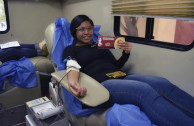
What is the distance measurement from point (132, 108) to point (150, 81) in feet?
1.12

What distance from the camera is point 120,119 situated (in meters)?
0.97

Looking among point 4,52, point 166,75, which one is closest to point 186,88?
point 166,75

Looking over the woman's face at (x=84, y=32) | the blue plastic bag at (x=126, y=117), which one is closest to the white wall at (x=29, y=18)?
the woman's face at (x=84, y=32)

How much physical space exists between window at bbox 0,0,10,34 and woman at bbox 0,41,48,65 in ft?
1.80

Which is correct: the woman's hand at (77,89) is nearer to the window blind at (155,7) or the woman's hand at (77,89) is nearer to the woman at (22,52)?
the window blind at (155,7)

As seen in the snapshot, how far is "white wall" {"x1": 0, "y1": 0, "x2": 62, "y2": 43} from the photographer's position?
8.72 ft

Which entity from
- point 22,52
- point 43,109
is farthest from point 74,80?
point 22,52

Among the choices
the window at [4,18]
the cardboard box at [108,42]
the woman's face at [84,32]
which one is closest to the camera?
the cardboard box at [108,42]

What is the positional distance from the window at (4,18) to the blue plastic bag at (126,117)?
2.40 m

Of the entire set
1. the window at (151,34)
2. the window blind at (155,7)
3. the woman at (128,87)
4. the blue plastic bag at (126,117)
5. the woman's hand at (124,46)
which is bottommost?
the blue plastic bag at (126,117)

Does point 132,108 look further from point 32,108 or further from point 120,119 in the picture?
point 32,108

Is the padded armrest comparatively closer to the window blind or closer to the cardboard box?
the cardboard box

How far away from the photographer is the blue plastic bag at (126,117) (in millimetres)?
951

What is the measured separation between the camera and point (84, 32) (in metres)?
1.59
